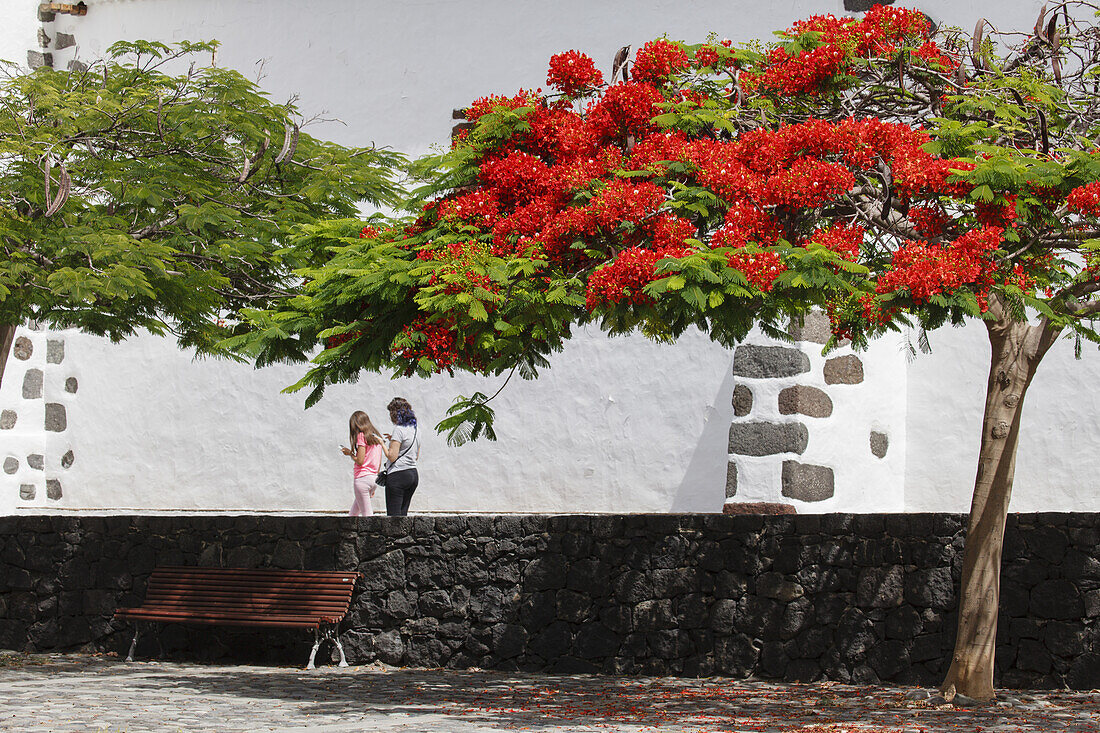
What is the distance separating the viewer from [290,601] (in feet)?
A: 30.6

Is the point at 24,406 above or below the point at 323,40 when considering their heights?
below

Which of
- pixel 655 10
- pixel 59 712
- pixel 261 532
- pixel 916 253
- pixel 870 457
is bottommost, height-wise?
pixel 59 712

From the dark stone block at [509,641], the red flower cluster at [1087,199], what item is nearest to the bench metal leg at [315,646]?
→ the dark stone block at [509,641]

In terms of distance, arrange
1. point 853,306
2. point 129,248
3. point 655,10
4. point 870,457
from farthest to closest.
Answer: point 655,10 < point 870,457 < point 129,248 < point 853,306

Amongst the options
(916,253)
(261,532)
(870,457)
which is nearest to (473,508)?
(261,532)

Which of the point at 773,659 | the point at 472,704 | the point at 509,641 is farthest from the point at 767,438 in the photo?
the point at 472,704

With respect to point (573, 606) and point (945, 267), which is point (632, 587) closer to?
point (573, 606)

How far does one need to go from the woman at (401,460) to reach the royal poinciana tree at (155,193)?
150 cm

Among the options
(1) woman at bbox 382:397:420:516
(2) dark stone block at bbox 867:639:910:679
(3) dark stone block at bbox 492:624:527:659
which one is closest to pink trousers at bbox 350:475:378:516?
(1) woman at bbox 382:397:420:516

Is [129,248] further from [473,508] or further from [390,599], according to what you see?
[473,508]

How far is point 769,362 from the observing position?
10.2 metres

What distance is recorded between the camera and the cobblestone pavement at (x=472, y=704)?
668cm

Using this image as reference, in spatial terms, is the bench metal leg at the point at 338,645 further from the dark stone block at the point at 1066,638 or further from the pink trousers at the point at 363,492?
the dark stone block at the point at 1066,638

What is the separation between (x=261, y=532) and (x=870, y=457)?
4.58m
